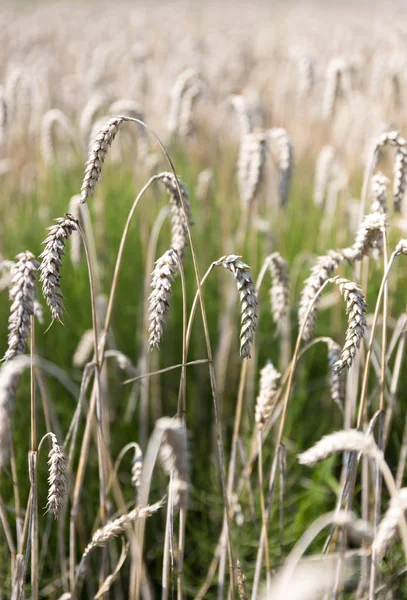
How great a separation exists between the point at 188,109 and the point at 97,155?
131cm

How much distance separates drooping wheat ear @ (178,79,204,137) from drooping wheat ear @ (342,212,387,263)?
1.10m

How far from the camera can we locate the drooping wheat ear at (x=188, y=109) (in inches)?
93.3

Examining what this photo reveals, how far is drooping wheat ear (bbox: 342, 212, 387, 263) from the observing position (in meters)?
1.32

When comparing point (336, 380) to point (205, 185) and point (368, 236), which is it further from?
point (205, 185)

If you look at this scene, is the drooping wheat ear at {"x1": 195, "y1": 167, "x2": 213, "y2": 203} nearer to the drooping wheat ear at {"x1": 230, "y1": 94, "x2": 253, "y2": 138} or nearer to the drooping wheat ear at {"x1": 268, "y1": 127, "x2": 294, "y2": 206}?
the drooping wheat ear at {"x1": 230, "y1": 94, "x2": 253, "y2": 138}

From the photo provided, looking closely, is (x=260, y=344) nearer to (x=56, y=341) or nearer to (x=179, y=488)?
(x=56, y=341)

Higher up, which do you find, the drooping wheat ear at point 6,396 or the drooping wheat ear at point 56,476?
the drooping wheat ear at point 6,396

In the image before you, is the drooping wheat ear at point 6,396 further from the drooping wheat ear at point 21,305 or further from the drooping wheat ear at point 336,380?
the drooping wheat ear at point 336,380

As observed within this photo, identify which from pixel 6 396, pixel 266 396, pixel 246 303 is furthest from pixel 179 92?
pixel 6 396

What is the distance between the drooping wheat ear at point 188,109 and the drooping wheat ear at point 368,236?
3.62 feet

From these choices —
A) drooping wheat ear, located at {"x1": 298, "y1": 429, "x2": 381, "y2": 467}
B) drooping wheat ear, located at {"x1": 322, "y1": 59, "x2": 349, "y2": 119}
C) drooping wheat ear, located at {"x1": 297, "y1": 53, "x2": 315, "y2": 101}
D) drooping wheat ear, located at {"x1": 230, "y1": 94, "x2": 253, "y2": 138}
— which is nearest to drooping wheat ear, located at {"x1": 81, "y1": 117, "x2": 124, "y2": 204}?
drooping wheat ear, located at {"x1": 298, "y1": 429, "x2": 381, "y2": 467}

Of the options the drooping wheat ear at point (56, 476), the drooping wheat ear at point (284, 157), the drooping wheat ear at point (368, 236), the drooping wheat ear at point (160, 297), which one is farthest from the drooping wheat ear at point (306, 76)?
the drooping wheat ear at point (56, 476)

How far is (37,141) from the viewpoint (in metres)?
4.79

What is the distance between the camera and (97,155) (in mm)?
1152
